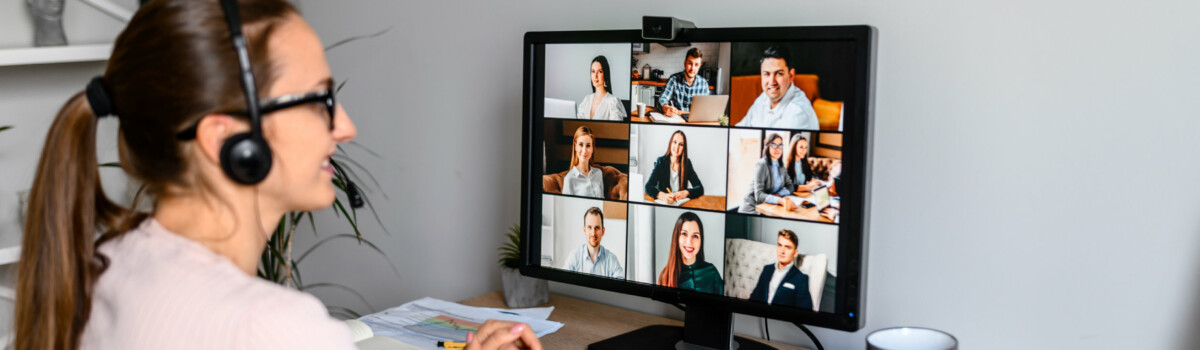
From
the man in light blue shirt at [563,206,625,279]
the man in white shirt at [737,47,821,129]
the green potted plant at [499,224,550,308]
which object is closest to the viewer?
the man in white shirt at [737,47,821,129]

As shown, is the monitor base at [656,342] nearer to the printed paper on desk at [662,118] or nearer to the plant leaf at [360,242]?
the printed paper on desk at [662,118]

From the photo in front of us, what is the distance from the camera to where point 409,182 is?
1.94 meters

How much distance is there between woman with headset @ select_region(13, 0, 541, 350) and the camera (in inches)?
28.1

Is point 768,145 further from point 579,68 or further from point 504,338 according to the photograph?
point 504,338

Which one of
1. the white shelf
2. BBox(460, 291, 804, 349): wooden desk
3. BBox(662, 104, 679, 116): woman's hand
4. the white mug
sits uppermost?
the white shelf

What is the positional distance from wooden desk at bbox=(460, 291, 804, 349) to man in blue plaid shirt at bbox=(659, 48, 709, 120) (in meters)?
0.38

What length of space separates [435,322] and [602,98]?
0.46m

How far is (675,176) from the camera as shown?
1271 millimetres

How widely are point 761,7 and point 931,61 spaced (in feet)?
0.88

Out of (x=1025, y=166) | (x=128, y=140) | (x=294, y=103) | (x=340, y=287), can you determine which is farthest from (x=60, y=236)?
(x=340, y=287)

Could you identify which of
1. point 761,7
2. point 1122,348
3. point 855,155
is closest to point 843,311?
point 855,155

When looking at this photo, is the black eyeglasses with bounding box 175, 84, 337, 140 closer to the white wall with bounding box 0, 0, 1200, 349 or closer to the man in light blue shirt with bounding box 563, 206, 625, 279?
the man in light blue shirt with bounding box 563, 206, 625, 279

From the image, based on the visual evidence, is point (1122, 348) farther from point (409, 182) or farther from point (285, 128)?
point (409, 182)

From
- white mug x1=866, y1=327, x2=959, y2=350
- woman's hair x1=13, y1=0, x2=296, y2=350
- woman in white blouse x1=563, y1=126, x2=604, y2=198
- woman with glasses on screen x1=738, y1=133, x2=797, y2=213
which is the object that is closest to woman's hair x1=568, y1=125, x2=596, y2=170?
woman in white blouse x1=563, y1=126, x2=604, y2=198
